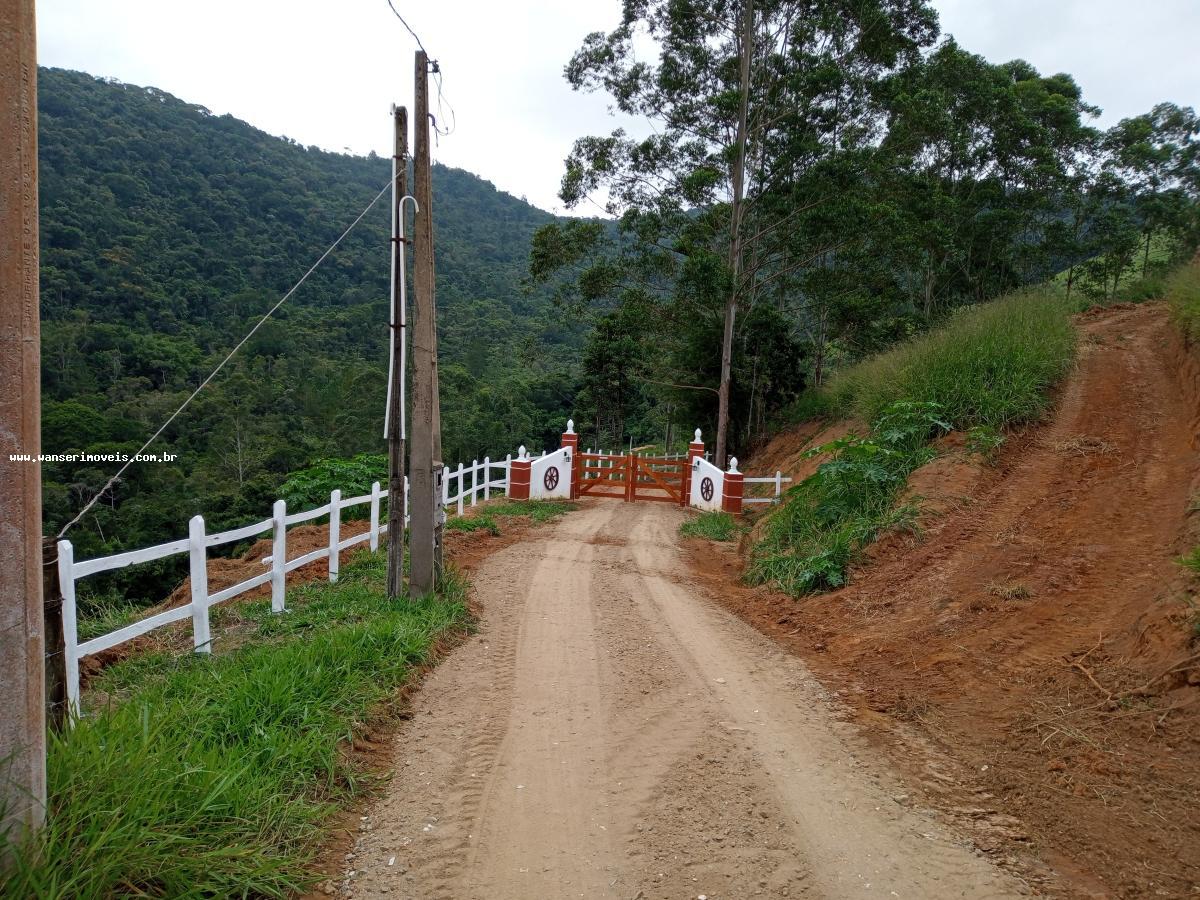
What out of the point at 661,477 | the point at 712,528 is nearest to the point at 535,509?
the point at 712,528

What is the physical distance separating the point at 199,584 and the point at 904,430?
9.07 metres

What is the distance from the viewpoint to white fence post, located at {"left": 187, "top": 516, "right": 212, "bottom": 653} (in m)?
6.31

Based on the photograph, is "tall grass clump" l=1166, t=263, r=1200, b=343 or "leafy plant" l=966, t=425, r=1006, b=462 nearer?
"leafy plant" l=966, t=425, r=1006, b=462

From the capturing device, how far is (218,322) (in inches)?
1962

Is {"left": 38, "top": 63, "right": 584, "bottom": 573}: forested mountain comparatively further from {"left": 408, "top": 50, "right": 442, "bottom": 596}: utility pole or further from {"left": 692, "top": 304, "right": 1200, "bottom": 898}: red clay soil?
{"left": 692, "top": 304, "right": 1200, "bottom": 898}: red clay soil

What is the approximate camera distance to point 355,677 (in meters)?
5.09

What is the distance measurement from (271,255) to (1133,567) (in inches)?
2515

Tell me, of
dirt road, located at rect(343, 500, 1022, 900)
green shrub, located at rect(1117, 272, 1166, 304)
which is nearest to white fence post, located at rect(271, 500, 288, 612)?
dirt road, located at rect(343, 500, 1022, 900)

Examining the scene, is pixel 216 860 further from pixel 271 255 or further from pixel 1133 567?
pixel 271 255

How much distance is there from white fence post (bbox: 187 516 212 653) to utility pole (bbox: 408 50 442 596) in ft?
6.09

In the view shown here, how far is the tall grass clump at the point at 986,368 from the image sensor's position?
36.0 feet

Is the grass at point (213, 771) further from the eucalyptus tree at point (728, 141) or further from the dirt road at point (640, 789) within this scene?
the eucalyptus tree at point (728, 141)

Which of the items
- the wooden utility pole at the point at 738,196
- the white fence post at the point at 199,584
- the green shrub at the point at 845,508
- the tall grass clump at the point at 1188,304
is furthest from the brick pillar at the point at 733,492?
the white fence post at the point at 199,584

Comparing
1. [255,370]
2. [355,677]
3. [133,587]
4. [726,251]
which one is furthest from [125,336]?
[355,677]
